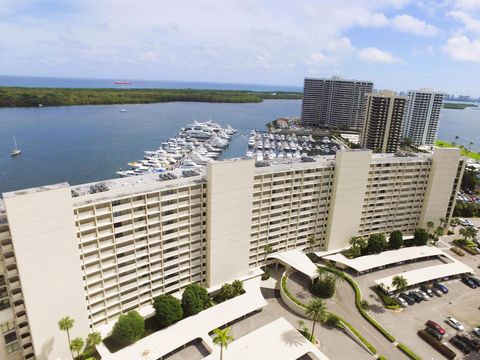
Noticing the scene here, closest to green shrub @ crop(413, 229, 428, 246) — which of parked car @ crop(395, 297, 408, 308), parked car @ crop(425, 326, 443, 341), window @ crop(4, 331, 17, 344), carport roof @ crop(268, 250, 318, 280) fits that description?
parked car @ crop(395, 297, 408, 308)

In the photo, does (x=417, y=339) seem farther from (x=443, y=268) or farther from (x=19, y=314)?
(x=19, y=314)

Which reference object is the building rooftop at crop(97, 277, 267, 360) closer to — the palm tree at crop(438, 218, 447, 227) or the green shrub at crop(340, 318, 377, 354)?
the green shrub at crop(340, 318, 377, 354)

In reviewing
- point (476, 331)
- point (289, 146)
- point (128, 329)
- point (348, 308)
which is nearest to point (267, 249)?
point (348, 308)

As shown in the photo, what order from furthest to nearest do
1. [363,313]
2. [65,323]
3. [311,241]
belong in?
[311,241], [363,313], [65,323]

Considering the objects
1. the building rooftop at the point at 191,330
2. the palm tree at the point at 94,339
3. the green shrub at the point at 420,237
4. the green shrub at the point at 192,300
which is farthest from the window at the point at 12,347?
the green shrub at the point at 420,237

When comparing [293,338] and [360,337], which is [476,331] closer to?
[360,337]

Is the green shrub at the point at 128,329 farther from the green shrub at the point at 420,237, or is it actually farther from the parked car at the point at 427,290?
the green shrub at the point at 420,237

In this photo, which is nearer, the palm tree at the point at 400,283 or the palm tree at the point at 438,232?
the palm tree at the point at 400,283
